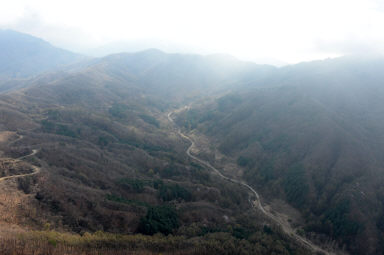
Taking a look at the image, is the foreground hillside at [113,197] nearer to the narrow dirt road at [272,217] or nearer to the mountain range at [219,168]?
the mountain range at [219,168]

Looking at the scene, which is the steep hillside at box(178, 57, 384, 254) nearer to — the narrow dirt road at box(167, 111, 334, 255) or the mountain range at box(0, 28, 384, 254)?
the mountain range at box(0, 28, 384, 254)

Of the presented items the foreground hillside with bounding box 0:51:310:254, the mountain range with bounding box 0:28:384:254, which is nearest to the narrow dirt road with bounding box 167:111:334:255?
the mountain range with bounding box 0:28:384:254

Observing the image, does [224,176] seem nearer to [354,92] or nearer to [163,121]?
[163,121]

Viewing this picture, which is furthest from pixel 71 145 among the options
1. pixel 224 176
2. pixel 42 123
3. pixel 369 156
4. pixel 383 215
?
pixel 369 156

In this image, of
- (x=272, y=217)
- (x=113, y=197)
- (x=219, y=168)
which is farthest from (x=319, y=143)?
(x=113, y=197)

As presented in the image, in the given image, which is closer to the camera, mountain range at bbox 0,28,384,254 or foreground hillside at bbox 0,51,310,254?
foreground hillside at bbox 0,51,310,254

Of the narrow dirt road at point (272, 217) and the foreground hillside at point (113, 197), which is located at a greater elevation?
the foreground hillside at point (113, 197)

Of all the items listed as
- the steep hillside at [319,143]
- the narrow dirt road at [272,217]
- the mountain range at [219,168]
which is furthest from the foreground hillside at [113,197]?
the steep hillside at [319,143]

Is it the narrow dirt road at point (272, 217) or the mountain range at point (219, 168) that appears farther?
the narrow dirt road at point (272, 217)
